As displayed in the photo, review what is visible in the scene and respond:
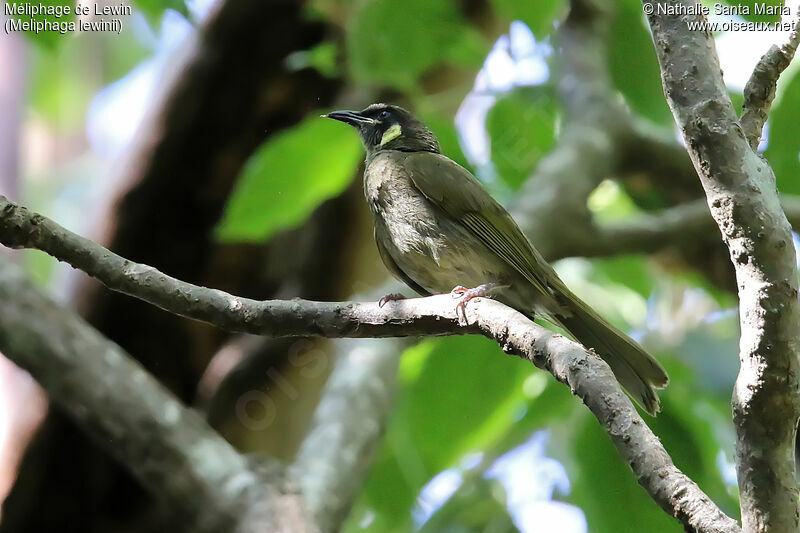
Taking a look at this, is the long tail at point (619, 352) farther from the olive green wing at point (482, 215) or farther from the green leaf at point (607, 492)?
the green leaf at point (607, 492)

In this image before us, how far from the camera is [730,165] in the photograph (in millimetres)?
1761

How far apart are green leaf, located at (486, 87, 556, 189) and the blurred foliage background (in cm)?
2

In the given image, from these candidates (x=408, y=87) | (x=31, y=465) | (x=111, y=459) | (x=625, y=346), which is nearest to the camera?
(x=625, y=346)

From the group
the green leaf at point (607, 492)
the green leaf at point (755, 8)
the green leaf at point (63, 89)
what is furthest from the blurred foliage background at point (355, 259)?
the green leaf at point (63, 89)

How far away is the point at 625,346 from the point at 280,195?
5.25 ft

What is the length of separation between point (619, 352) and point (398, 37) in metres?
1.73

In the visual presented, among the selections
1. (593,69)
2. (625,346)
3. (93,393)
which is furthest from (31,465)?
(593,69)

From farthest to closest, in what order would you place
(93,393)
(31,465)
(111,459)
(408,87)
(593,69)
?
1. (593,69)
2. (111,459)
3. (31,465)
4. (408,87)
5. (93,393)

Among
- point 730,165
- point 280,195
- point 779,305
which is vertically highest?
point 280,195

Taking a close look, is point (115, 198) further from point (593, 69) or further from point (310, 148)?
point (593, 69)

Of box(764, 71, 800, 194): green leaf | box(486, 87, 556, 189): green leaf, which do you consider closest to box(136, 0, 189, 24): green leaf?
box(486, 87, 556, 189): green leaf

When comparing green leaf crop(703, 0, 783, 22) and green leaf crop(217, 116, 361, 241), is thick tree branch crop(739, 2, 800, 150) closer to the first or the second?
green leaf crop(703, 0, 783, 22)

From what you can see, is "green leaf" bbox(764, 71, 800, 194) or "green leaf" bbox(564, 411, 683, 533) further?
"green leaf" bbox(764, 71, 800, 194)

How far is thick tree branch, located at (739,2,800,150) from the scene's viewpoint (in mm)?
1961
